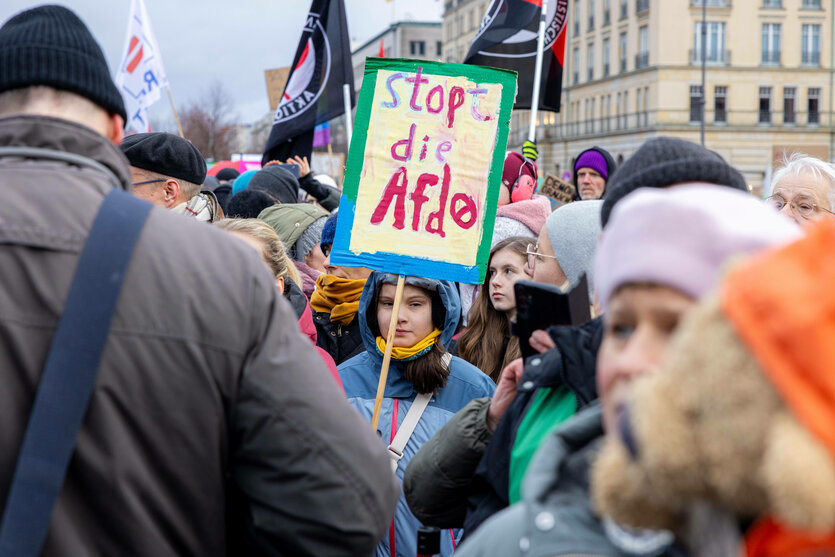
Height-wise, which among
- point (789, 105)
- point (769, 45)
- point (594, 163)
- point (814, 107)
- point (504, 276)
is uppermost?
point (769, 45)

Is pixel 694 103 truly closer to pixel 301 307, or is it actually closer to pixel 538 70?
pixel 538 70

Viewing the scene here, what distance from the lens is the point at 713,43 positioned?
6169 centimetres

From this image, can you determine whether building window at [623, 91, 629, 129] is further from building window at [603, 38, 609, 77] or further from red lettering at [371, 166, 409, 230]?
red lettering at [371, 166, 409, 230]

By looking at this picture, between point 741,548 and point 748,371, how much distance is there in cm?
22

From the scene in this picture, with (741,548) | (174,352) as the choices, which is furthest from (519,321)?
(741,548)

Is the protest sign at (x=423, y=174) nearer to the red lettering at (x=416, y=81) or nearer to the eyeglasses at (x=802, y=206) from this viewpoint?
the red lettering at (x=416, y=81)

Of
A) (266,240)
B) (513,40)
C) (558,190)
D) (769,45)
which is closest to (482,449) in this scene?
(266,240)

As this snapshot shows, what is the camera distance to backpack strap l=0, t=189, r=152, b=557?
1.62 metres

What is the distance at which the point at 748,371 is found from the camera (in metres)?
0.95

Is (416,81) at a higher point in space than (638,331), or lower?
higher

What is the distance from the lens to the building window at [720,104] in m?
61.2

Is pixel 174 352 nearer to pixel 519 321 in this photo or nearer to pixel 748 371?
pixel 519 321

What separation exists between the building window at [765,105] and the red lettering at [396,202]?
63080 mm

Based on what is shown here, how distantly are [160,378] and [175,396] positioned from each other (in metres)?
0.05
